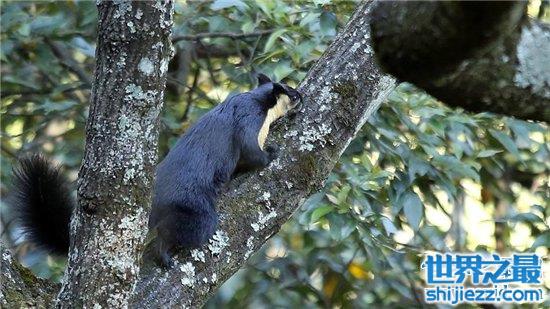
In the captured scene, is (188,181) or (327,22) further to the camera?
(327,22)

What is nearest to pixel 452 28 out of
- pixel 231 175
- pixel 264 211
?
pixel 264 211

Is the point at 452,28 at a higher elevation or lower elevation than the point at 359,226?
higher

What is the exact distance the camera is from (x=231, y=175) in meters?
3.11

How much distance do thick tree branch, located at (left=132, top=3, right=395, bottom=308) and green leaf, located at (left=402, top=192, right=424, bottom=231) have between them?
1.96 feet

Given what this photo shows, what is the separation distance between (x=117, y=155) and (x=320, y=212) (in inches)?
49.4

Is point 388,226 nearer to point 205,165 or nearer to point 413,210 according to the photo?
point 413,210

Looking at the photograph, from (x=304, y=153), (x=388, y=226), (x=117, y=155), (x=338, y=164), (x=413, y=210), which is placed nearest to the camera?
(x=117, y=155)

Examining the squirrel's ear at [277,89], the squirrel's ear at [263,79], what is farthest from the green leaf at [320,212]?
the squirrel's ear at [263,79]

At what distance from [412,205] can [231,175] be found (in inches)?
28.3

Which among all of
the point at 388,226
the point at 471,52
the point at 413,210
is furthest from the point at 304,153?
the point at 471,52

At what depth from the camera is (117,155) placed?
2.09m

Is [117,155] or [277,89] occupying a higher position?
[117,155]

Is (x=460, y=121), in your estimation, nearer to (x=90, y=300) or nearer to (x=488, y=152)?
(x=488, y=152)

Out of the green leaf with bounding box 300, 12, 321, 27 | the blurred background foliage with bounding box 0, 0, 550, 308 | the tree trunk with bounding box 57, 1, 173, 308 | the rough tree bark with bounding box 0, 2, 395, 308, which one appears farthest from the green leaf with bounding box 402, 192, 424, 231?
the tree trunk with bounding box 57, 1, 173, 308
